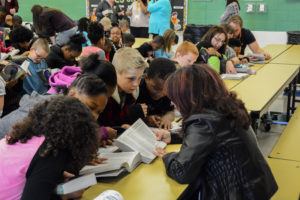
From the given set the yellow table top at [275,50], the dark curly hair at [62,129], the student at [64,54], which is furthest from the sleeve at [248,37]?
the dark curly hair at [62,129]

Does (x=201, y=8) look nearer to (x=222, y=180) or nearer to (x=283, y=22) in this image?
(x=283, y=22)

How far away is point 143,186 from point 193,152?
291 mm

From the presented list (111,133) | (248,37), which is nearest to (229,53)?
(248,37)

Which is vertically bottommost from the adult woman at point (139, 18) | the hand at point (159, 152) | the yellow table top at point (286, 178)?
the yellow table top at point (286, 178)

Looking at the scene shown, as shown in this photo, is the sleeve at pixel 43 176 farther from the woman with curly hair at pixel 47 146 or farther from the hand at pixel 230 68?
the hand at pixel 230 68

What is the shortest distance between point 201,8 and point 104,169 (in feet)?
26.9

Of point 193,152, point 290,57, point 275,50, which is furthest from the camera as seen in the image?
point 275,50

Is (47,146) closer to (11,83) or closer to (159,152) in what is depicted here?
(159,152)

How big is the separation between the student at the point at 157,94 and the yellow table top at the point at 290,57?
2731mm

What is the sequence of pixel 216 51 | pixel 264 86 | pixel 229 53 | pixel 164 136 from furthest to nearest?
pixel 229 53 → pixel 216 51 → pixel 264 86 → pixel 164 136

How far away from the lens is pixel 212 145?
1.58m

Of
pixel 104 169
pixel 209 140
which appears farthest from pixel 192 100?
pixel 104 169

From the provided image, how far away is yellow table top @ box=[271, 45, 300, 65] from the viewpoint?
16.5ft

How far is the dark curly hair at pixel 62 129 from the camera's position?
1.32 metres
